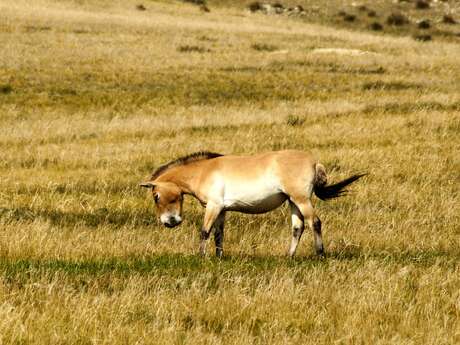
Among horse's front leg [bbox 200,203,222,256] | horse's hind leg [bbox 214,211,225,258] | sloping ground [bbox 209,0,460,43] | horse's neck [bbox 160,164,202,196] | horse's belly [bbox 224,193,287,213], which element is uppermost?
horse's neck [bbox 160,164,202,196]

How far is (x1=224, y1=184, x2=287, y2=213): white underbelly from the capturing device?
9453 millimetres

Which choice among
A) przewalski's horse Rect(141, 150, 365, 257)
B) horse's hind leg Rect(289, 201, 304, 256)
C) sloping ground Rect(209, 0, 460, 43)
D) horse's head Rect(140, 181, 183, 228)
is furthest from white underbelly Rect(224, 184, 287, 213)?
sloping ground Rect(209, 0, 460, 43)

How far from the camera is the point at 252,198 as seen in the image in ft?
31.1

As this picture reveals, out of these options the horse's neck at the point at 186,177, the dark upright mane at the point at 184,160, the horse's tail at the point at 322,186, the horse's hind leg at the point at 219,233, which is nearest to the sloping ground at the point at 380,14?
the horse's tail at the point at 322,186

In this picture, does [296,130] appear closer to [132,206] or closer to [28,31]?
[132,206]

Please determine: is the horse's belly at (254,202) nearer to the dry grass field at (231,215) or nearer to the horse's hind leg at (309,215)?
the horse's hind leg at (309,215)

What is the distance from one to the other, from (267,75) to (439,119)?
13159mm

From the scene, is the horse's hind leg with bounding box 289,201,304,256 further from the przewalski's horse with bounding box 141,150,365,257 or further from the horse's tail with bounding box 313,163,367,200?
the horse's tail with bounding box 313,163,367,200

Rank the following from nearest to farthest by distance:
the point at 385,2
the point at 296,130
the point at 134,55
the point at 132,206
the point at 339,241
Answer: the point at 339,241 < the point at 132,206 < the point at 296,130 < the point at 134,55 < the point at 385,2

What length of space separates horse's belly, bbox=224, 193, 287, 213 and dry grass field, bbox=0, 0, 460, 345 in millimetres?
706

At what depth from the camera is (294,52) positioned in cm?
4259

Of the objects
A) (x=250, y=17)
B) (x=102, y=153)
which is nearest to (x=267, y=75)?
(x=102, y=153)

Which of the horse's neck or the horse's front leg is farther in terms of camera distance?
the horse's neck

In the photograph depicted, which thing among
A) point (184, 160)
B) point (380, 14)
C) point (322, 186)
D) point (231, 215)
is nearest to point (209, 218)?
point (184, 160)
